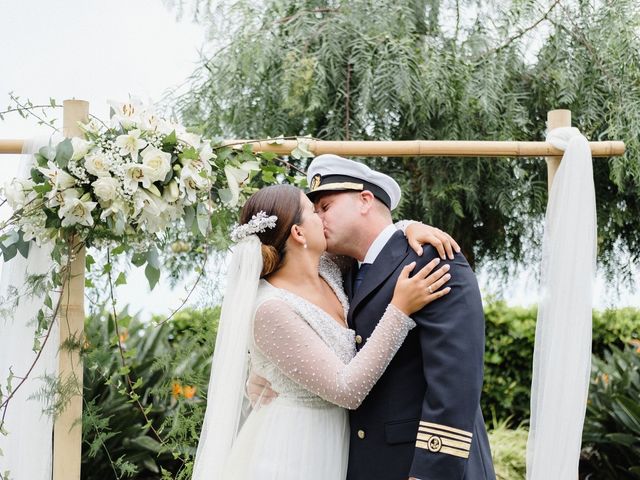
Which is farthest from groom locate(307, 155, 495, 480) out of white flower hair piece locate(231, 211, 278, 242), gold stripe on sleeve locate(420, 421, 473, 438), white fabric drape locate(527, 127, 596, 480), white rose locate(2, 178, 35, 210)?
white rose locate(2, 178, 35, 210)

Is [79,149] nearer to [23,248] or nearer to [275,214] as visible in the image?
[23,248]

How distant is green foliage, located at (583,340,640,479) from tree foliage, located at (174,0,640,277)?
1037 millimetres

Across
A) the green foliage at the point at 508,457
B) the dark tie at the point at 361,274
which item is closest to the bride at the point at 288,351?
the dark tie at the point at 361,274

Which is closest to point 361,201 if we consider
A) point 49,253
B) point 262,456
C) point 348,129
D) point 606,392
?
point 262,456

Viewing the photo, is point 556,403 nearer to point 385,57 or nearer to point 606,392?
point 385,57

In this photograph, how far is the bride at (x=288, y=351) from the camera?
263 centimetres

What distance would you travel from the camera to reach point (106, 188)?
288 cm

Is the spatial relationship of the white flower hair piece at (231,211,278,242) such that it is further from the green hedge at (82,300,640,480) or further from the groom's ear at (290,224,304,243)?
the green hedge at (82,300,640,480)

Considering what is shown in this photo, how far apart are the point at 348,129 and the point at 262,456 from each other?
2505 millimetres

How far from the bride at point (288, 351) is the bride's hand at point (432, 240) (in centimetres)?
8

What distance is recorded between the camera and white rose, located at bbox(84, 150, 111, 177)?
292 cm

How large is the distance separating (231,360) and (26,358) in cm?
89

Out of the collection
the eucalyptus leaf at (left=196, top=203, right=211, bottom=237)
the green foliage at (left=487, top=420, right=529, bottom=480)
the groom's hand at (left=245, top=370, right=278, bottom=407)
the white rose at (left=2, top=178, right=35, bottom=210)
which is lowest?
the green foliage at (left=487, top=420, right=529, bottom=480)

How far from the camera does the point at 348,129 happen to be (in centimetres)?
485
